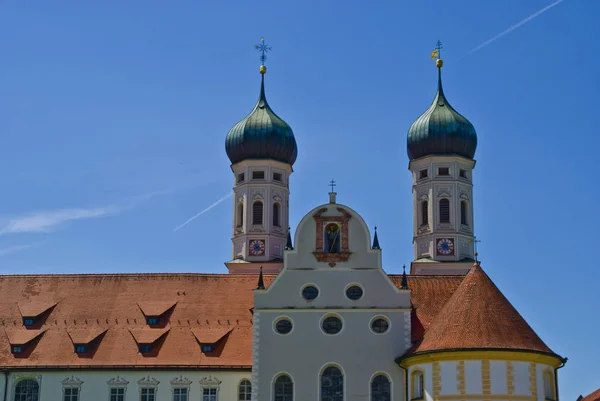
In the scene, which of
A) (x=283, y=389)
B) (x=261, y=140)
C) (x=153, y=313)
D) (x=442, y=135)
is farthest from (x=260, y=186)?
(x=283, y=389)

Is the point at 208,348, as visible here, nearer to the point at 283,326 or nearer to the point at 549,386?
the point at 283,326

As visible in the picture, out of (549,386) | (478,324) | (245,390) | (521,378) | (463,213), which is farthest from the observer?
(463,213)

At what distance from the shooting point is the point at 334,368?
51.3m

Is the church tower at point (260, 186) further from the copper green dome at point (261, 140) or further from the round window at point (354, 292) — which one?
the round window at point (354, 292)

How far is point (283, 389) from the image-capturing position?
5109 centimetres

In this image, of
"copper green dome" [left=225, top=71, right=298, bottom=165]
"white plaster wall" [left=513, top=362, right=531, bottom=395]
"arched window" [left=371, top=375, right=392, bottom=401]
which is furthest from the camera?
"copper green dome" [left=225, top=71, right=298, bottom=165]

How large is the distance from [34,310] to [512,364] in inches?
925

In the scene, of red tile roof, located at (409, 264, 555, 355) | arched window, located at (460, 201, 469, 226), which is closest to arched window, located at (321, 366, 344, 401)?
red tile roof, located at (409, 264, 555, 355)

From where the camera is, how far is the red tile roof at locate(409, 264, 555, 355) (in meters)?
48.3

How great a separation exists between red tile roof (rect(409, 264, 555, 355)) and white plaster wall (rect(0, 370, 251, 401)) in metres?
8.83

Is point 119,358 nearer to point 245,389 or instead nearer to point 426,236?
point 245,389

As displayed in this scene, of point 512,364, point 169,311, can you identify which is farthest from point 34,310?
point 512,364

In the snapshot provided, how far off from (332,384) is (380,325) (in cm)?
345

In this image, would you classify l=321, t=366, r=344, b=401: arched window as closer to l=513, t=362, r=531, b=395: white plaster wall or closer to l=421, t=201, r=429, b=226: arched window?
l=513, t=362, r=531, b=395: white plaster wall
